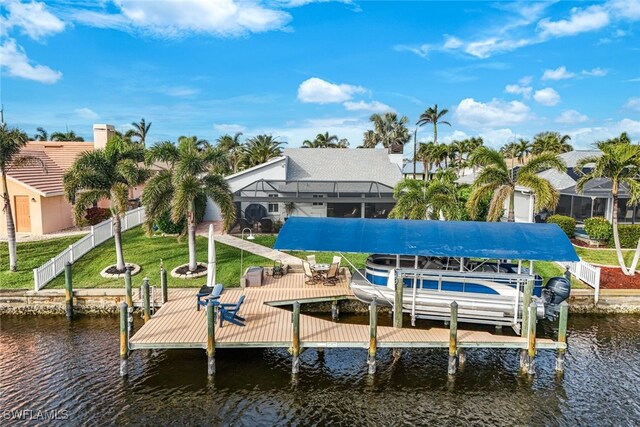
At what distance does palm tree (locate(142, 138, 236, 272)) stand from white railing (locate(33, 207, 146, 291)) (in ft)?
15.1

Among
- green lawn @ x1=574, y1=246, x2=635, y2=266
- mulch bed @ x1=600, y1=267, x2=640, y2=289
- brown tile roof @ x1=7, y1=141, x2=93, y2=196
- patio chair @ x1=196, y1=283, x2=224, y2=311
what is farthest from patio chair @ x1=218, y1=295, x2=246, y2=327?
green lawn @ x1=574, y1=246, x2=635, y2=266

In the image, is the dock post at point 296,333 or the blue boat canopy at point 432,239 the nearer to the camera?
the dock post at point 296,333

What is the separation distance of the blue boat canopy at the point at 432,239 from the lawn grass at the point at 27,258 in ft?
39.4

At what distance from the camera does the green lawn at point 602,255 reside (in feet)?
72.1

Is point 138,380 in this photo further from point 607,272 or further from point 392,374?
point 607,272

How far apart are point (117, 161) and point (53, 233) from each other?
10605mm

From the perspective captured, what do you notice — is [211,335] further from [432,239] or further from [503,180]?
[503,180]

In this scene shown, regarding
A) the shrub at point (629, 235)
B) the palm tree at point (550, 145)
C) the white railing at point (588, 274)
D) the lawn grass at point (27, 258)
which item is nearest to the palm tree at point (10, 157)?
the lawn grass at point (27, 258)

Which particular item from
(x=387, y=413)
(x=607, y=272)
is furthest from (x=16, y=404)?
(x=607, y=272)

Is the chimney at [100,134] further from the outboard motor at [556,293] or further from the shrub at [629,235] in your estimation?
the shrub at [629,235]

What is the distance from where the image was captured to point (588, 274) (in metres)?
18.3

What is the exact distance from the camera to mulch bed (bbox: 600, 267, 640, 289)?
18.4 meters

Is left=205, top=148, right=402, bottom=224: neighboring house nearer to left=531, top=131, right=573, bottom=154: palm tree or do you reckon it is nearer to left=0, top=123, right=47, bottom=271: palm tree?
left=0, top=123, right=47, bottom=271: palm tree

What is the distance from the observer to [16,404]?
11258mm
